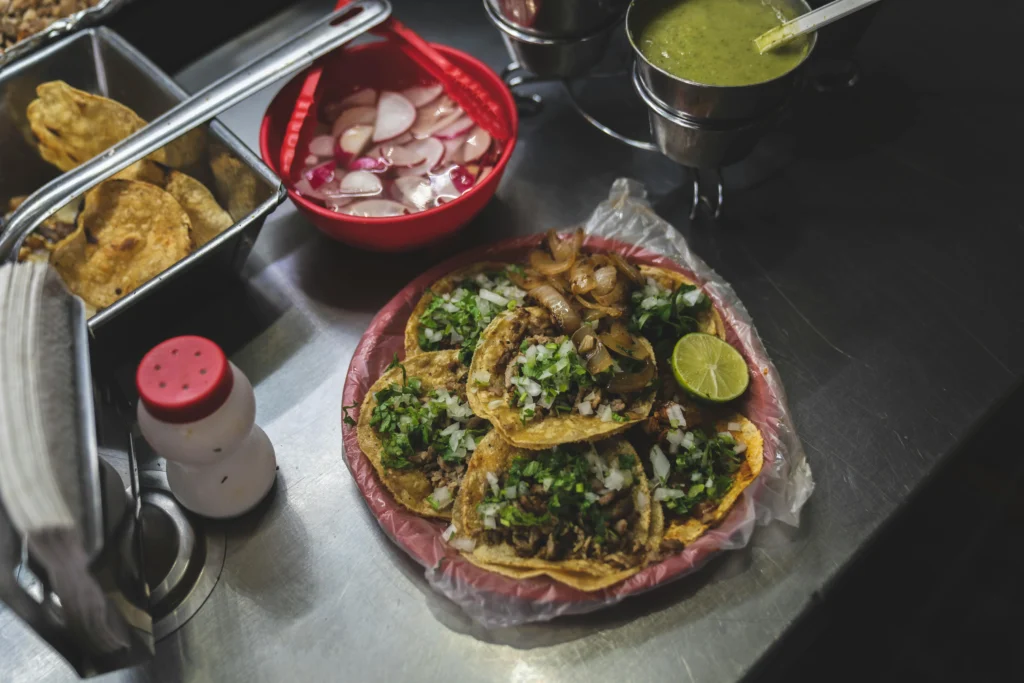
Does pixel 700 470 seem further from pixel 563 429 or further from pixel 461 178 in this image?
pixel 461 178

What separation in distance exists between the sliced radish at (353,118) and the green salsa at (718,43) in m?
0.73

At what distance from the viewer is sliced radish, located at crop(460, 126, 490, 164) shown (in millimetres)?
1907

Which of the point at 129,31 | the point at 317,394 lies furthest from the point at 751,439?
the point at 129,31

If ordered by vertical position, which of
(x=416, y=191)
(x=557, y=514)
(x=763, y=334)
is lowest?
(x=763, y=334)

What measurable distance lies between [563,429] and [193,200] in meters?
1.01

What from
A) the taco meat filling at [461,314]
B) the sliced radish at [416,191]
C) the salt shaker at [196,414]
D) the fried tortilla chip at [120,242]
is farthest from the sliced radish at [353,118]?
the salt shaker at [196,414]

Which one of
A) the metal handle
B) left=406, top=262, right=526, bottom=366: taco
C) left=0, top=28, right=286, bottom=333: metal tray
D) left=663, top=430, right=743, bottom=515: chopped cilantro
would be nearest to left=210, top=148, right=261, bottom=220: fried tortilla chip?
left=0, top=28, right=286, bottom=333: metal tray

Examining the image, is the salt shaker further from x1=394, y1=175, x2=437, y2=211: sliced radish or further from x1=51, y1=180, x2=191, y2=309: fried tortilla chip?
x1=394, y1=175, x2=437, y2=211: sliced radish

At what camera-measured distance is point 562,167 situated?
2115mm

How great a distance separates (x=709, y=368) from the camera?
1541 mm

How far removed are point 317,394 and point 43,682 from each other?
0.74m

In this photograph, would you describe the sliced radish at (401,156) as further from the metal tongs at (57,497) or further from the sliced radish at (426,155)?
the metal tongs at (57,497)

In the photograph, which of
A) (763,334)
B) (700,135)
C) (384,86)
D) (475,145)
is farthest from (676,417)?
(384,86)

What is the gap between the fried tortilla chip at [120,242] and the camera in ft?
5.09
